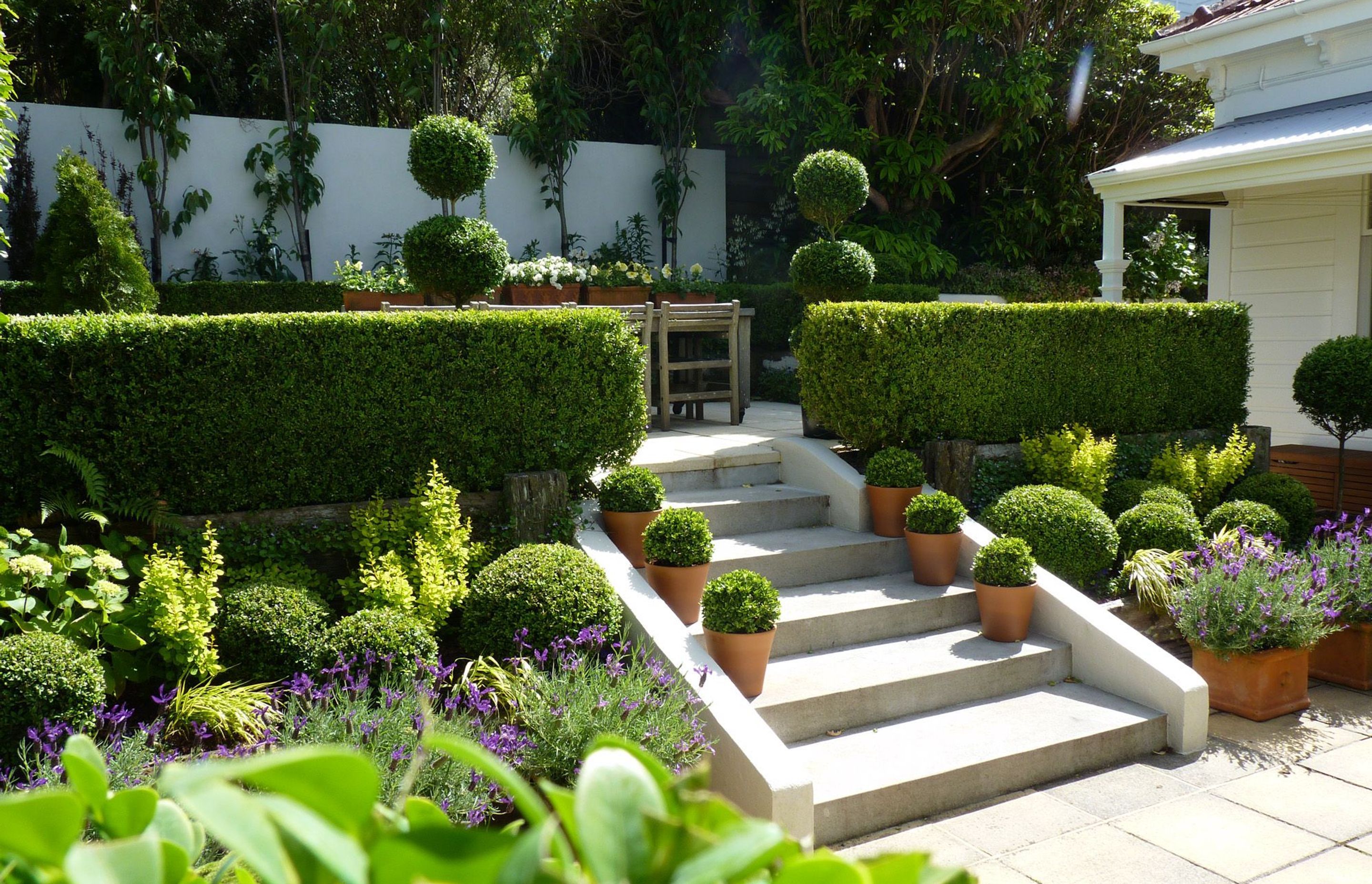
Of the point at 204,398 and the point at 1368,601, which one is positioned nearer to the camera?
the point at 204,398

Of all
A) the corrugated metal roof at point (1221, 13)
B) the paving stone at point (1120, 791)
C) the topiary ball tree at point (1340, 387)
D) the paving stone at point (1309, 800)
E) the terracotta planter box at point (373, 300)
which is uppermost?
the corrugated metal roof at point (1221, 13)

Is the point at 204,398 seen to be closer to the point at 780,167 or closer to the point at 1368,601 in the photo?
the point at 1368,601

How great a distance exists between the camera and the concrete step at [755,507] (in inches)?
249

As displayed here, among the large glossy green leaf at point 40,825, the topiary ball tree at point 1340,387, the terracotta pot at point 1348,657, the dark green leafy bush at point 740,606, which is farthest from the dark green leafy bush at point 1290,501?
the large glossy green leaf at point 40,825

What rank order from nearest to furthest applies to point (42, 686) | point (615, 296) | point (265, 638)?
point (42, 686) → point (265, 638) → point (615, 296)

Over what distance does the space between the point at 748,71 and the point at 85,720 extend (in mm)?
13213

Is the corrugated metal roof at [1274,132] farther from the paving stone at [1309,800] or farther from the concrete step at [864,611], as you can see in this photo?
the paving stone at [1309,800]

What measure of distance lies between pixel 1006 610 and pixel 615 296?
17.0 ft

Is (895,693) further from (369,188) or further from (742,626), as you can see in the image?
(369,188)

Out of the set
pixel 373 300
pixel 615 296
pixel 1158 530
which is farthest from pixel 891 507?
pixel 373 300

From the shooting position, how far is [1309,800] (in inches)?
169

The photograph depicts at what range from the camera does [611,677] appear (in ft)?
13.9

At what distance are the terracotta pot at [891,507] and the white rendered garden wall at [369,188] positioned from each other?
8.81 m

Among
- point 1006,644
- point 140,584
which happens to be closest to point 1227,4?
point 1006,644
